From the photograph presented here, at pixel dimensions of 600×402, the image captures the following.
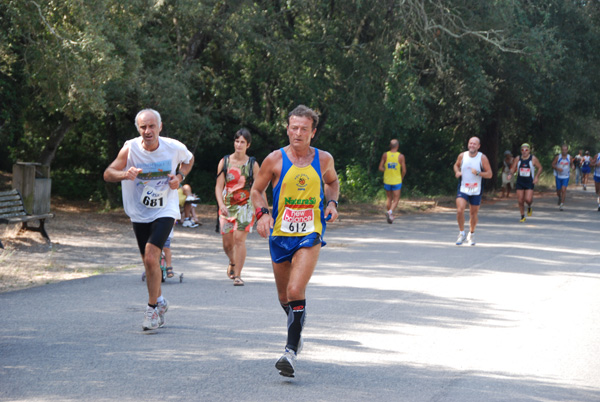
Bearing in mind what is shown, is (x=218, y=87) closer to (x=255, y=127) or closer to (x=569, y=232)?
(x=255, y=127)

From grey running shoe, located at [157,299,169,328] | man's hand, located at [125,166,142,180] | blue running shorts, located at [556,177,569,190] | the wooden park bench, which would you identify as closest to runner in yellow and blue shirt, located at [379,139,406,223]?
blue running shorts, located at [556,177,569,190]

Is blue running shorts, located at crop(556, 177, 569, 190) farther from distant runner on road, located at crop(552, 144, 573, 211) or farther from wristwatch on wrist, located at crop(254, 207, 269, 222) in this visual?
wristwatch on wrist, located at crop(254, 207, 269, 222)

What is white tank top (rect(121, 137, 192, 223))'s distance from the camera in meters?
7.06

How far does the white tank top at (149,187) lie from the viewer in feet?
23.2

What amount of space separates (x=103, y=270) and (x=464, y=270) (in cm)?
508

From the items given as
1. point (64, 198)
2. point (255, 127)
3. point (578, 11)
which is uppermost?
point (578, 11)

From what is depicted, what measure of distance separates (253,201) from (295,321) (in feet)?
3.37

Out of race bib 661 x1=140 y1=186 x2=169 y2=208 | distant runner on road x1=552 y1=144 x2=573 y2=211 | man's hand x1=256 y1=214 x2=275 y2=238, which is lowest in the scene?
man's hand x1=256 y1=214 x2=275 y2=238

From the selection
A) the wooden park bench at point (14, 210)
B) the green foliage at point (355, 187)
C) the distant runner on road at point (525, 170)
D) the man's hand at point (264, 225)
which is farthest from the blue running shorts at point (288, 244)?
the green foliage at point (355, 187)

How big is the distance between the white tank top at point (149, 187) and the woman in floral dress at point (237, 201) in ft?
8.59

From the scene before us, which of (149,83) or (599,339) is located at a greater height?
(149,83)

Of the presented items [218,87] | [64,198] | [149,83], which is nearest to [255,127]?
[218,87]

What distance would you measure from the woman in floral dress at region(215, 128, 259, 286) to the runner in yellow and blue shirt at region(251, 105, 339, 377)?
383 centimetres

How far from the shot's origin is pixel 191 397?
4.96 meters
